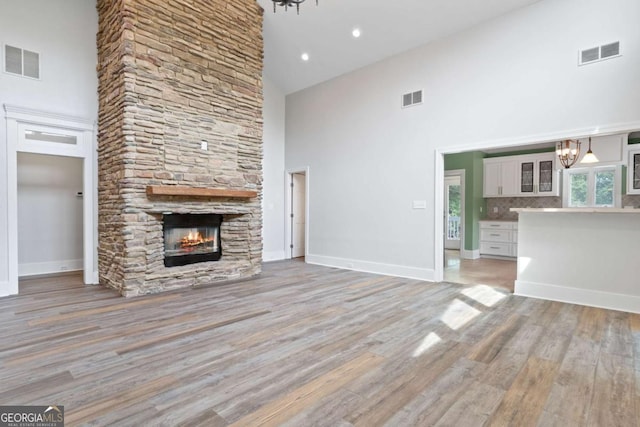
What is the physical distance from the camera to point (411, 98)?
18.4 ft

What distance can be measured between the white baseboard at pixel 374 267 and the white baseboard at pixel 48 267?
436 cm

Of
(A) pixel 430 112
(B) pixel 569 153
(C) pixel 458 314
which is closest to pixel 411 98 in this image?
(A) pixel 430 112

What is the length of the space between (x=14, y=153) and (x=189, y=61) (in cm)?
267

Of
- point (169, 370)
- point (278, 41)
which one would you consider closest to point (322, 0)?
point (278, 41)

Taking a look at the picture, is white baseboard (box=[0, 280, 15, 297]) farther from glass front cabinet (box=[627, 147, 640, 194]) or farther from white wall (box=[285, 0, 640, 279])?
glass front cabinet (box=[627, 147, 640, 194])

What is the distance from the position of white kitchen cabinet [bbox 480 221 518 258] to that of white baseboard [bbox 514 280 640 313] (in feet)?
12.1

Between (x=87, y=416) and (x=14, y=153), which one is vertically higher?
(x=14, y=153)

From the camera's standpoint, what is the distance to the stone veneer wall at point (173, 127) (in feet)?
14.6

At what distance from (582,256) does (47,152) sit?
7362 mm

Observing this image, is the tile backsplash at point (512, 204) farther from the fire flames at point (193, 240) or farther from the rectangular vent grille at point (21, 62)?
the rectangular vent grille at point (21, 62)

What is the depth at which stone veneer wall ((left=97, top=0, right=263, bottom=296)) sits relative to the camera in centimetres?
445

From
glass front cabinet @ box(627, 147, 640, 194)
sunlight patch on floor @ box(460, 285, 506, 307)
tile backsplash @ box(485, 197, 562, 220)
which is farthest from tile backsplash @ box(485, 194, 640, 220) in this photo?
sunlight patch on floor @ box(460, 285, 506, 307)

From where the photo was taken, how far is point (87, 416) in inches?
71.2

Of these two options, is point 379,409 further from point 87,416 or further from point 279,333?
point 87,416
